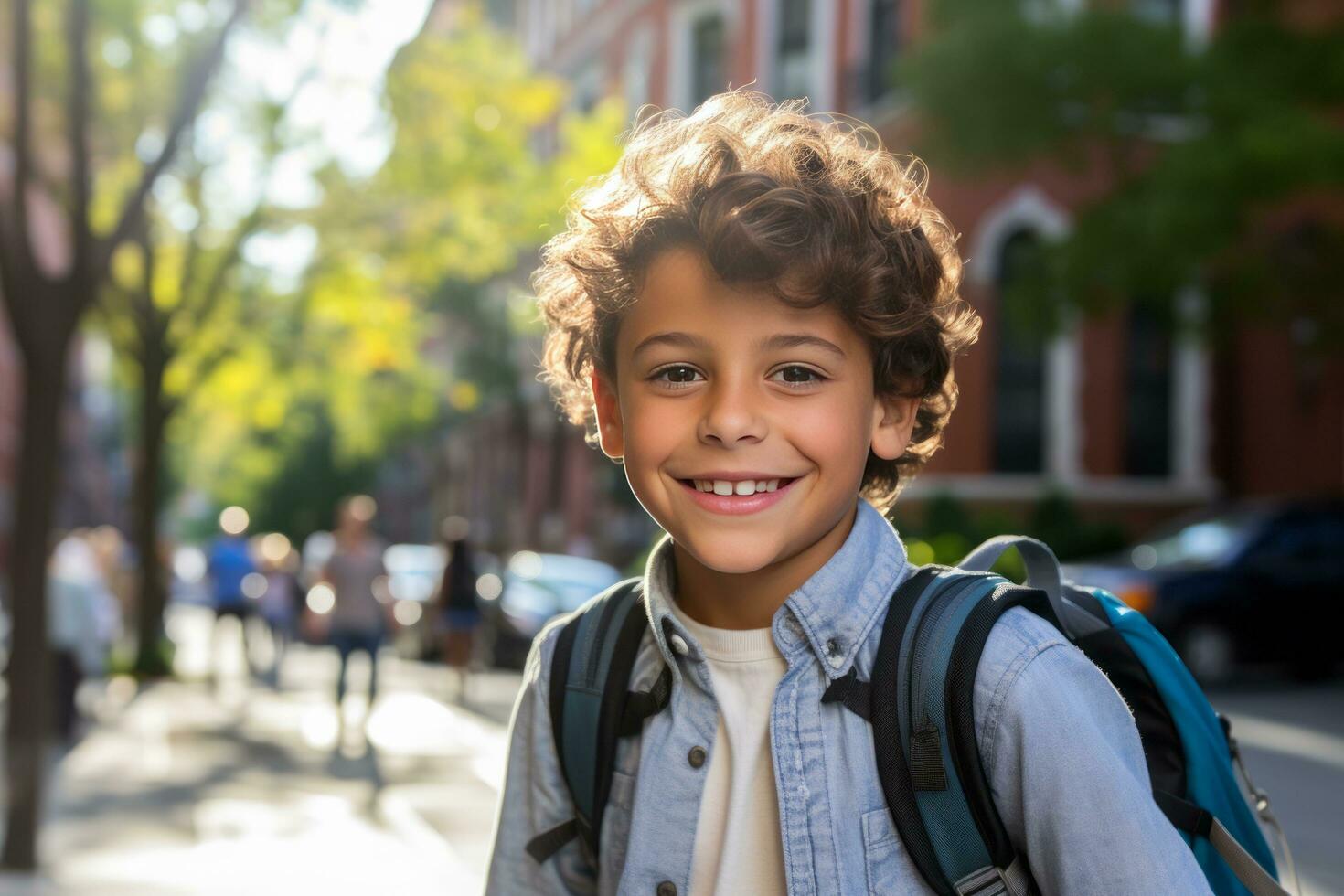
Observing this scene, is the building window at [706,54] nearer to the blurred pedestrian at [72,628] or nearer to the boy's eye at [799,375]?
the blurred pedestrian at [72,628]

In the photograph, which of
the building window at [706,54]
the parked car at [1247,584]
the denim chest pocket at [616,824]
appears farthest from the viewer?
the building window at [706,54]

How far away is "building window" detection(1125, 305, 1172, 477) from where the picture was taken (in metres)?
24.0

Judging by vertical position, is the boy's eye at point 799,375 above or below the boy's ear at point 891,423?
above

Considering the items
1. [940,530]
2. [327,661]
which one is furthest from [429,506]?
[940,530]

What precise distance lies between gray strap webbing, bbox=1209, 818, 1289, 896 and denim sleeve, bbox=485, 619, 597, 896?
2.80 feet

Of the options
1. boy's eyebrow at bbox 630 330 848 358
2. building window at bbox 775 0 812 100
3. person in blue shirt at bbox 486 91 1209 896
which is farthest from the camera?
building window at bbox 775 0 812 100

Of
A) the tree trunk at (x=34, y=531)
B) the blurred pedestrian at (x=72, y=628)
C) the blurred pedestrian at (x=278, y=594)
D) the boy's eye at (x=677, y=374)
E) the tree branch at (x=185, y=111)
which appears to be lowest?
the blurred pedestrian at (x=278, y=594)

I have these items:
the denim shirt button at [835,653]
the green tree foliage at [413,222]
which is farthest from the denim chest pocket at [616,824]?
the green tree foliage at [413,222]

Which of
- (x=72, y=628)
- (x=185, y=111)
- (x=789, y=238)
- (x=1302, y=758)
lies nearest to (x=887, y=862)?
(x=789, y=238)

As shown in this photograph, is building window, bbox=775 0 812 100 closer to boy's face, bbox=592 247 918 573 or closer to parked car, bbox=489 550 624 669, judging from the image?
parked car, bbox=489 550 624 669

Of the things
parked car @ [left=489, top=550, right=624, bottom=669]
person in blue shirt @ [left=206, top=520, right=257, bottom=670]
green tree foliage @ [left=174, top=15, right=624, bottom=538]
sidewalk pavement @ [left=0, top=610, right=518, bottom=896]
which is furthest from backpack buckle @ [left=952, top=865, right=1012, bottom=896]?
person in blue shirt @ [left=206, top=520, right=257, bottom=670]

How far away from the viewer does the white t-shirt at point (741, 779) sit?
209 cm

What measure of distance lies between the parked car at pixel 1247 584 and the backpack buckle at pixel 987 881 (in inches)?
528

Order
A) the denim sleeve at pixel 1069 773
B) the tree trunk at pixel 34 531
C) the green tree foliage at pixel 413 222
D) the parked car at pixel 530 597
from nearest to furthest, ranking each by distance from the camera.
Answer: the denim sleeve at pixel 1069 773, the tree trunk at pixel 34 531, the green tree foliage at pixel 413 222, the parked car at pixel 530 597
